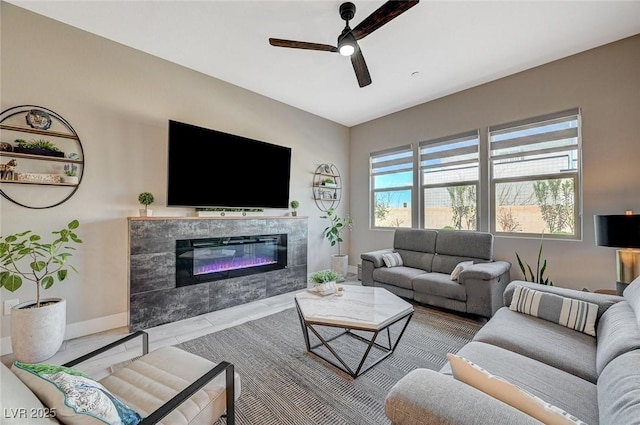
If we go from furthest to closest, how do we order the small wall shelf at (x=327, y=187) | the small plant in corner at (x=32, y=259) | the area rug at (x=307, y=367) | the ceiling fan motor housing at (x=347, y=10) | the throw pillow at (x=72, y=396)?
the small wall shelf at (x=327, y=187), the ceiling fan motor housing at (x=347, y=10), the small plant in corner at (x=32, y=259), the area rug at (x=307, y=367), the throw pillow at (x=72, y=396)

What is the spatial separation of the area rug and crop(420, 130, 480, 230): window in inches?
64.3

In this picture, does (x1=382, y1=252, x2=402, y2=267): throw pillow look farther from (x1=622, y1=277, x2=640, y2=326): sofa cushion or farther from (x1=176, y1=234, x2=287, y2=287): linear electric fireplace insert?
(x1=622, y1=277, x2=640, y2=326): sofa cushion

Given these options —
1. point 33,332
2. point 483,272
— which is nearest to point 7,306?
point 33,332

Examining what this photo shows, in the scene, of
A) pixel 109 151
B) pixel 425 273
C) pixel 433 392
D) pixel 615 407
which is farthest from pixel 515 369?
pixel 109 151

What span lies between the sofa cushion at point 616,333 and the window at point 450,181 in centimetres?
233

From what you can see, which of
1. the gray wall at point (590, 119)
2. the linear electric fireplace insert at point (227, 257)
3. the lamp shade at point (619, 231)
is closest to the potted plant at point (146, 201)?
the linear electric fireplace insert at point (227, 257)

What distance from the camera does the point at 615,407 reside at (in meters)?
0.90

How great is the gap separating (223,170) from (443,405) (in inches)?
130

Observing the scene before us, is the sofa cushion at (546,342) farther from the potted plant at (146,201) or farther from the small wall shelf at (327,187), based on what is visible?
the small wall shelf at (327,187)

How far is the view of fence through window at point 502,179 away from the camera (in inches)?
127

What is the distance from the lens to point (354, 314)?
6.79 ft

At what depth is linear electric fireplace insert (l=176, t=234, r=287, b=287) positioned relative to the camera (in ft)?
10.3

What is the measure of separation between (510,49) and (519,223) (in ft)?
7.02

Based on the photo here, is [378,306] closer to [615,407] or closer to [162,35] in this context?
[615,407]
